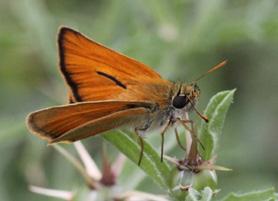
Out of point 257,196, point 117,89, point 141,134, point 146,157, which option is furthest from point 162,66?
point 257,196

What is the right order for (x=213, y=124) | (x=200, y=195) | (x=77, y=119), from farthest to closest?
(x=77, y=119) → (x=213, y=124) → (x=200, y=195)

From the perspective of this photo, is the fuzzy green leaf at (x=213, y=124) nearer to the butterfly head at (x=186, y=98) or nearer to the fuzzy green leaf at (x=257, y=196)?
the fuzzy green leaf at (x=257, y=196)

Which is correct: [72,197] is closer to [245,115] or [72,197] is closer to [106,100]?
[106,100]

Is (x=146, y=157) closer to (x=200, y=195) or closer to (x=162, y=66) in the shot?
(x=200, y=195)

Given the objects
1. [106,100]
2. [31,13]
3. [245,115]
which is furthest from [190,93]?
[31,13]

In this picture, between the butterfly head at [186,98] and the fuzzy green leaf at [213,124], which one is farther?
the butterfly head at [186,98]

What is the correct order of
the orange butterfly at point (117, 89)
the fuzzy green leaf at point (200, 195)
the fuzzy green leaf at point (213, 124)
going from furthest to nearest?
the orange butterfly at point (117, 89) → the fuzzy green leaf at point (213, 124) → the fuzzy green leaf at point (200, 195)

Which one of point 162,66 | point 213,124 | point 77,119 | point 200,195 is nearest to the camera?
point 200,195

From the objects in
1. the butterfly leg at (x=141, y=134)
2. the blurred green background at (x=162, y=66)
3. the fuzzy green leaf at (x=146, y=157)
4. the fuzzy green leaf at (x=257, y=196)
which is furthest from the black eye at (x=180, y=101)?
the blurred green background at (x=162, y=66)
